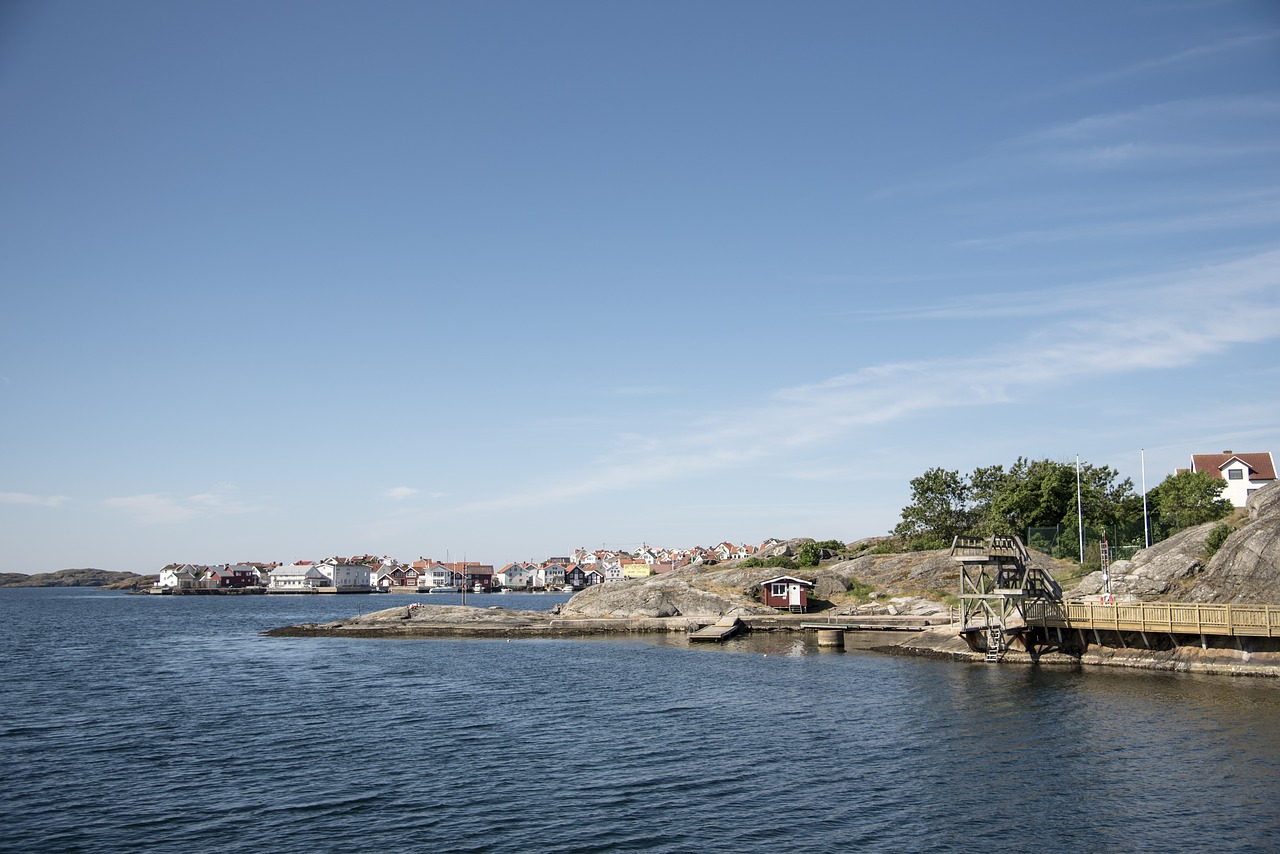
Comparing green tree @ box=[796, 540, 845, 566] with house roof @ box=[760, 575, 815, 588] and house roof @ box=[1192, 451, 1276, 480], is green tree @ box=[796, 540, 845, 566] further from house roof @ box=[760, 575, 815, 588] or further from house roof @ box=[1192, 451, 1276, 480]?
house roof @ box=[1192, 451, 1276, 480]

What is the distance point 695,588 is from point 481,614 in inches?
1051

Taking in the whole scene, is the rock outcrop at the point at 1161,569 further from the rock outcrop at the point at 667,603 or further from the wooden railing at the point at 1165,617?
the rock outcrop at the point at 667,603

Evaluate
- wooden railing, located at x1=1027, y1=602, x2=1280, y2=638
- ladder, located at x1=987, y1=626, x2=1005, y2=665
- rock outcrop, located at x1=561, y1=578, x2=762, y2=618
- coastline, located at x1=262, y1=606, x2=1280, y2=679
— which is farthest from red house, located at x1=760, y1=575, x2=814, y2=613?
wooden railing, located at x1=1027, y1=602, x2=1280, y2=638

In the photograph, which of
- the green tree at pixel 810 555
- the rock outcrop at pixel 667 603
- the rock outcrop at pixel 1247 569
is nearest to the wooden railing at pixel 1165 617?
the rock outcrop at pixel 1247 569

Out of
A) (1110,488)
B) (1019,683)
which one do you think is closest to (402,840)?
(1019,683)

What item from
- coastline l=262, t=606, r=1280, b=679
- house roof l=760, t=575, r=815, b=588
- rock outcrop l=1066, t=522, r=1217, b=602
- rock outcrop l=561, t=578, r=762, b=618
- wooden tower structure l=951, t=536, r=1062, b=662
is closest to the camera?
coastline l=262, t=606, r=1280, b=679

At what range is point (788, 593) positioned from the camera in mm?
102125

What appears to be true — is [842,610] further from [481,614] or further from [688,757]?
[688,757]

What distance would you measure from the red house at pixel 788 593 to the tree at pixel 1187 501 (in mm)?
38659

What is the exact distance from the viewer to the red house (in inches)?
3983

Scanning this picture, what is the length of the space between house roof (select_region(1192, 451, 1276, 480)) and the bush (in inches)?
2121

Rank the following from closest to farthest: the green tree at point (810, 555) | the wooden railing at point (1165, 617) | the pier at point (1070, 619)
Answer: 1. the wooden railing at point (1165, 617)
2. the pier at point (1070, 619)
3. the green tree at point (810, 555)

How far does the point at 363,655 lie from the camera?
80312 millimetres

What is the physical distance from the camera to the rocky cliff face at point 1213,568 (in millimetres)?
60156
